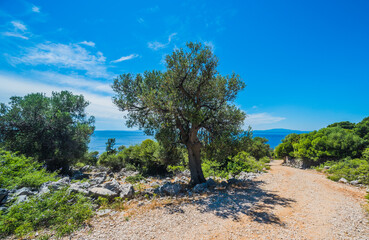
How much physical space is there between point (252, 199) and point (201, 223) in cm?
430

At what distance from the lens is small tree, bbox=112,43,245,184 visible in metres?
10.5

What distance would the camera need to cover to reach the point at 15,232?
4.83m

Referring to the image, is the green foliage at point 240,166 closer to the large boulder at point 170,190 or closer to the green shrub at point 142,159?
the large boulder at point 170,190

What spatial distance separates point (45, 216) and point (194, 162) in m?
8.90

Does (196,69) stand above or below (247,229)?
above

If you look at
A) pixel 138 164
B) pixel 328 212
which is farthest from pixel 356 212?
pixel 138 164

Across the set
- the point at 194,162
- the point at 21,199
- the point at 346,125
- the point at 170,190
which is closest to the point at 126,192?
the point at 170,190

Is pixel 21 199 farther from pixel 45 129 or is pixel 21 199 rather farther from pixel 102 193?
pixel 45 129

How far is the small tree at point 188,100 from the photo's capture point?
1049 centimetres

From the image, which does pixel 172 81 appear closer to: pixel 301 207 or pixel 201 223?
pixel 201 223

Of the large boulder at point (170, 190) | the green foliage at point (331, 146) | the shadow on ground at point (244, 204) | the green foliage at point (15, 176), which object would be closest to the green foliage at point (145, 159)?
the large boulder at point (170, 190)

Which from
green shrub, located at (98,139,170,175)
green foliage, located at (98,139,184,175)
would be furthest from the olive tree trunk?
green shrub, located at (98,139,170,175)

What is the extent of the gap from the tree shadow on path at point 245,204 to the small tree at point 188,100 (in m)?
3.37

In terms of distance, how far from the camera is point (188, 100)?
443 inches
